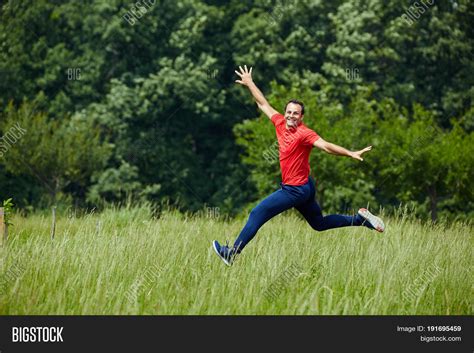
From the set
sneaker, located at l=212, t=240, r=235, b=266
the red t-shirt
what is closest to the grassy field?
sneaker, located at l=212, t=240, r=235, b=266

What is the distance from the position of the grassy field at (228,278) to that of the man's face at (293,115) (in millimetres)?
1251

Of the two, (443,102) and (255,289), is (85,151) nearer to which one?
(443,102)

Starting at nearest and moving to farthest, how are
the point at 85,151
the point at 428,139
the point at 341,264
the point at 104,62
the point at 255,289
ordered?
the point at 255,289
the point at 341,264
the point at 428,139
the point at 85,151
the point at 104,62

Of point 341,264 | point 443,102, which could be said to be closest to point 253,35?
point 443,102

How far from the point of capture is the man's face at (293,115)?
689cm

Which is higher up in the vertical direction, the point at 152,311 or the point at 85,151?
the point at 85,151

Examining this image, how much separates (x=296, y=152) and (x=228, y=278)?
154 cm

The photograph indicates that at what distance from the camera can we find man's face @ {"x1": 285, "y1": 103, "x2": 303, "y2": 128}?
6887 millimetres

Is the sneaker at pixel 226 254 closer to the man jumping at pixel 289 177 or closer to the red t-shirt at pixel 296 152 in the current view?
the man jumping at pixel 289 177

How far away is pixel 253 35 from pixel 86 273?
22200 mm

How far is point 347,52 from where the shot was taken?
2570 centimetres

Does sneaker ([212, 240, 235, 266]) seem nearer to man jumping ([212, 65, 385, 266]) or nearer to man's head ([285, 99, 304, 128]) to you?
man jumping ([212, 65, 385, 266])

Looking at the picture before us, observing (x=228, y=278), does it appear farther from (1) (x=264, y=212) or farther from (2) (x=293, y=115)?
(2) (x=293, y=115)

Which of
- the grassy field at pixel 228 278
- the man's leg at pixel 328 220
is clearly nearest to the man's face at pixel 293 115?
the man's leg at pixel 328 220
